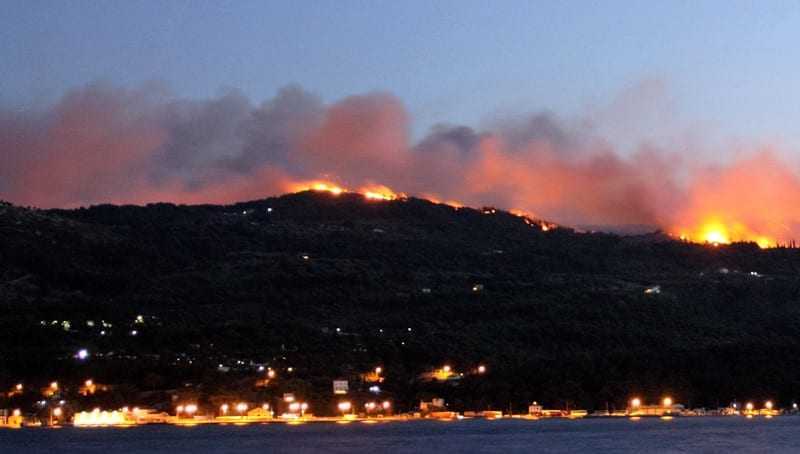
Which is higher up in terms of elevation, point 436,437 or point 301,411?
point 301,411

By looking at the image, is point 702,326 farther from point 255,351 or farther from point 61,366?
point 61,366

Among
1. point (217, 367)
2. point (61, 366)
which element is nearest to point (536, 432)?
point (217, 367)

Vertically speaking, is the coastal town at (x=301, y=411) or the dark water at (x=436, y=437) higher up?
the coastal town at (x=301, y=411)

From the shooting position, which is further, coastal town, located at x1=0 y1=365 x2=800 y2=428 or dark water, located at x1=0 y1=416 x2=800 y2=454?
coastal town, located at x1=0 y1=365 x2=800 y2=428

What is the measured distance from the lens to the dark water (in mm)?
110875

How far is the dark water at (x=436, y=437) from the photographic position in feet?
364

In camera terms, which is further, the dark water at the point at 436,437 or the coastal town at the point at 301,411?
the coastal town at the point at 301,411

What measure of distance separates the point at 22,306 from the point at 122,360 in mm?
37381

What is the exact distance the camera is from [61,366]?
142 m

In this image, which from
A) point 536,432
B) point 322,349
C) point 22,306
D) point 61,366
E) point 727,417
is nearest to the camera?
point 536,432

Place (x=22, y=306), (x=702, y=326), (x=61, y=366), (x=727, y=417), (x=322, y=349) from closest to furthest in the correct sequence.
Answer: (x=61, y=366), (x=727, y=417), (x=322, y=349), (x=22, y=306), (x=702, y=326)

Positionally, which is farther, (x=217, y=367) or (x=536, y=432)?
(x=217, y=367)

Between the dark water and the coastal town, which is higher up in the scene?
the coastal town

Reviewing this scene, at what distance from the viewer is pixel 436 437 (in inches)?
4884
